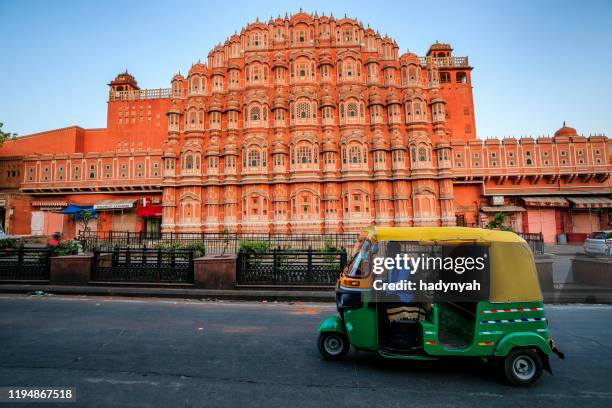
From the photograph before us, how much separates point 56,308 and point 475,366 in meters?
9.71

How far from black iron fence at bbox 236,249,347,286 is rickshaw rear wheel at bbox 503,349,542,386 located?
6252mm

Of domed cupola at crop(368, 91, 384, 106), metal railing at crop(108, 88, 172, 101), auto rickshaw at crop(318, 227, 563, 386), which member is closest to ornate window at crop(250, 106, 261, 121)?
domed cupola at crop(368, 91, 384, 106)

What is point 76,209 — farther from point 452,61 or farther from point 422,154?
point 452,61

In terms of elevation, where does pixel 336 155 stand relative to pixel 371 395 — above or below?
above

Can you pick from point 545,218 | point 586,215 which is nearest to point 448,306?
point 545,218

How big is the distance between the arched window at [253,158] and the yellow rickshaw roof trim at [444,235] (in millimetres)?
25554

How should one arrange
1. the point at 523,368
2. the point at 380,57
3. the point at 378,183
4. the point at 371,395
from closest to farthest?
1. the point at 371,395
2. the point at 523,368
3. the point at 378,183
4. the point at 380,57

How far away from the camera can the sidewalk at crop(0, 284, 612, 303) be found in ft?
29.9

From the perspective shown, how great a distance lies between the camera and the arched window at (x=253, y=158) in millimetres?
29203

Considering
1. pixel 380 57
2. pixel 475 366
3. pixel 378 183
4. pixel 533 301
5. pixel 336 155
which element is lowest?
pixel 475 366

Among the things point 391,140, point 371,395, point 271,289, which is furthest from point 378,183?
point 371,395

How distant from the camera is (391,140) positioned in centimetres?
2866

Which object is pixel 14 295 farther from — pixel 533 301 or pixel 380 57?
pixel 380 57

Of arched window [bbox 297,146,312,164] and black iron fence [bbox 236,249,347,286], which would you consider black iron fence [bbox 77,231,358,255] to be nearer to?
black iron fence [bbox 236,249,347,286]
